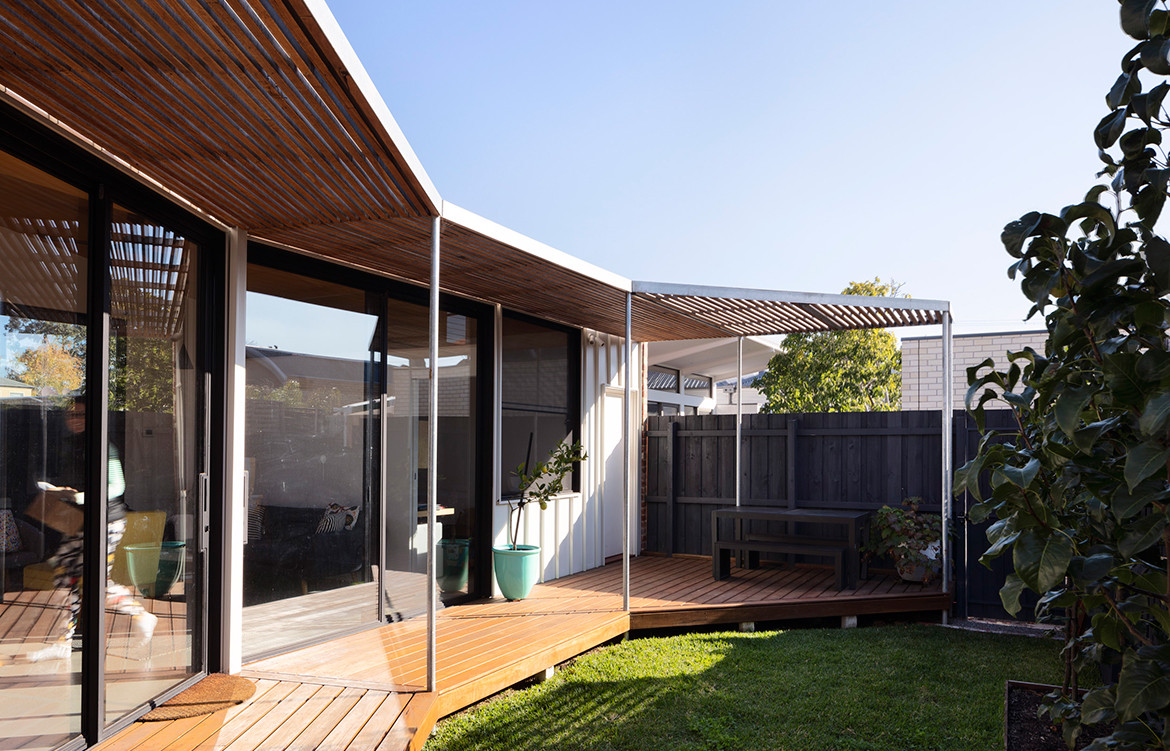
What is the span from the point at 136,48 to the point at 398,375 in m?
3.37

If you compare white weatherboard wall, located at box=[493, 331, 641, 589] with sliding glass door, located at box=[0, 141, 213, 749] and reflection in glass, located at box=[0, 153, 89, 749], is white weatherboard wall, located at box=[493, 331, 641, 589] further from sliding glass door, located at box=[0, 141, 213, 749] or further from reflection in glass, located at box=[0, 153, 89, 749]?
reflection in glass, located at box=[0, 153, 89, 749]

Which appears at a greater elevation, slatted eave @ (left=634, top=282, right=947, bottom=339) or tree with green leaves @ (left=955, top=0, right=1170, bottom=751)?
slatted eave @ (left=634, top=282, right=947, bottom=339)

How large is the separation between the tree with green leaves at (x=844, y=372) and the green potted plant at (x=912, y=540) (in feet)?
17.3

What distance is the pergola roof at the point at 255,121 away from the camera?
7.32ft

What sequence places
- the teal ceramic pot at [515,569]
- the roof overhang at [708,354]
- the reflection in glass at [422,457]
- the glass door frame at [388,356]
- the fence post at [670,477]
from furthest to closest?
the roof overhang at [708,354]
the fence post at [670,477]
the teal ceramic pot at [515,569]
the reflection in glass at [422,457]
the glass door frame at [388,356]

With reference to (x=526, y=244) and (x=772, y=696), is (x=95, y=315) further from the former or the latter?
(x=772, y=696)

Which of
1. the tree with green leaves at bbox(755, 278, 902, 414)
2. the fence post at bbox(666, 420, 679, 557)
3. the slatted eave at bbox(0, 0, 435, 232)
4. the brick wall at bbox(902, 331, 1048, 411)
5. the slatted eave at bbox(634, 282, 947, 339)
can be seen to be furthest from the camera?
the brick wall at bbox(902, 331, 1048, 411)

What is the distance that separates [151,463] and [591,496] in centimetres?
493

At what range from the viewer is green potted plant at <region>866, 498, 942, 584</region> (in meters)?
6.78

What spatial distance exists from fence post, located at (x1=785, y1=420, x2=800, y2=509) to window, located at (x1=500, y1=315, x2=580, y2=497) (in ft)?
6.99

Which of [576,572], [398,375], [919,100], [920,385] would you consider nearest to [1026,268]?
[398,375]

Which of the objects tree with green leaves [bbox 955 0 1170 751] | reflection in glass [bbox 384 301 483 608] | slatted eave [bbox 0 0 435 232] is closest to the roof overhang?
reflection in glass [bbox 384 301 483 608]

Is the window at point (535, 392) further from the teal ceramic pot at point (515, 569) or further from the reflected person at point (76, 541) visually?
the reflected person at point (76, 541)

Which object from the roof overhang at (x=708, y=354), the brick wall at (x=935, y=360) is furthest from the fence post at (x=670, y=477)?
the brick wall at (x=935, y=360)
